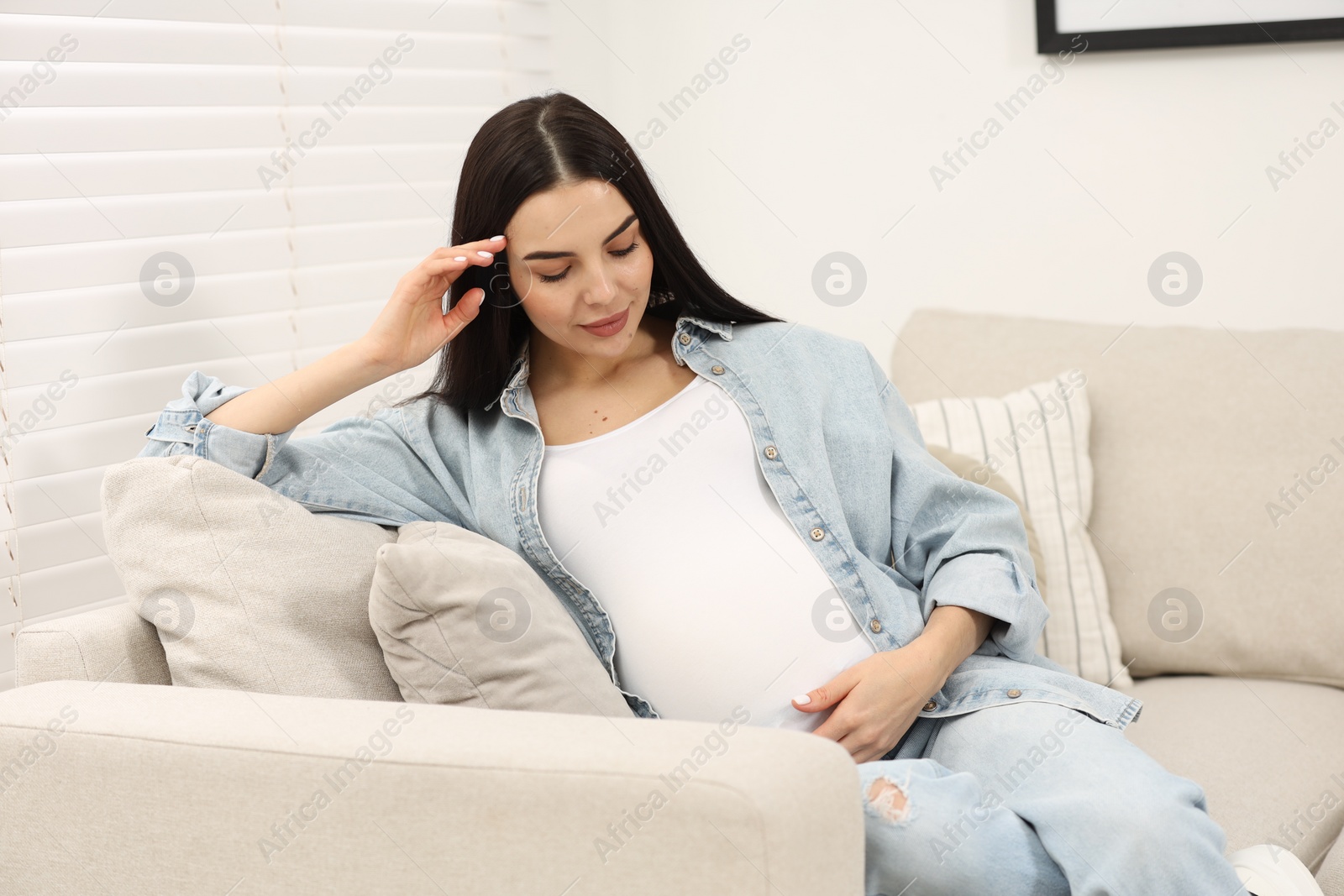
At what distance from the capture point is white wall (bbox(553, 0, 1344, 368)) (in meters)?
2.07

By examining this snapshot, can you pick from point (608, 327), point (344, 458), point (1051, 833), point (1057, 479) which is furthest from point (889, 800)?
point (1057, 479)

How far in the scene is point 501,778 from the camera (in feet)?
2.97

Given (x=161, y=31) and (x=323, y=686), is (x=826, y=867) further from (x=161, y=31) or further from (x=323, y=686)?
(x=161, y=31)

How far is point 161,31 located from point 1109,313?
1.82 metres

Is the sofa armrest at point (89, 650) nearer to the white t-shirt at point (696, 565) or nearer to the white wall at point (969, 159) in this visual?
the white t-shirt at point (696, 565)

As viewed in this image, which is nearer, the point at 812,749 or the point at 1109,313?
the point at 812,749

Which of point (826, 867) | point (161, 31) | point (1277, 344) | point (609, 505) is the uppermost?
point (161, 31)

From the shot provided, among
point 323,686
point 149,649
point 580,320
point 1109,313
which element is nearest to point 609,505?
point 580,320

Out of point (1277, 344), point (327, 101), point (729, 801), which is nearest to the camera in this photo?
point (729, 801)

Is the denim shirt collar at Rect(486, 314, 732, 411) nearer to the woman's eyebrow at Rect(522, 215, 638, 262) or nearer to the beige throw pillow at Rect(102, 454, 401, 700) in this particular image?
the woman's eyebrow at Rect(522, 215, 638, 262)

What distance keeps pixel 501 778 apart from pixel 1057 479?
125cm

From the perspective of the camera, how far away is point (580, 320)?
4.52ft

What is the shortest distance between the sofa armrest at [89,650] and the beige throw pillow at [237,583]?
28mm

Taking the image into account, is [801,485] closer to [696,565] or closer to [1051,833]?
[696,565]
